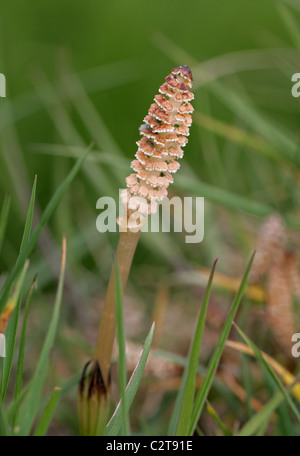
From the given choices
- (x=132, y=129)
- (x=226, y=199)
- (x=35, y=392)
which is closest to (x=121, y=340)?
(x=35, y=392)

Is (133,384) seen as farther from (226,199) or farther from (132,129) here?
(132,129)

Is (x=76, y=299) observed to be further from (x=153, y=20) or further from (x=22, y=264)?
(x=153, y=20)

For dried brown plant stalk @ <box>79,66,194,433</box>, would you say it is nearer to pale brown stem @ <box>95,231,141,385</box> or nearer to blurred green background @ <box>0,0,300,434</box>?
pale brown stem @ <box>95,231,141,385</box>

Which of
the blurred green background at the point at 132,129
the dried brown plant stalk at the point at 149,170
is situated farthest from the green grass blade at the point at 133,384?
the blurred green background at the point at 132,129

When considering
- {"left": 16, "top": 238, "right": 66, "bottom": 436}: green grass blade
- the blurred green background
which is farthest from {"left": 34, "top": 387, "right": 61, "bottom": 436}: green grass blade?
the blurred green background

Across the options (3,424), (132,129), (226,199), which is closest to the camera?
(3,424)
